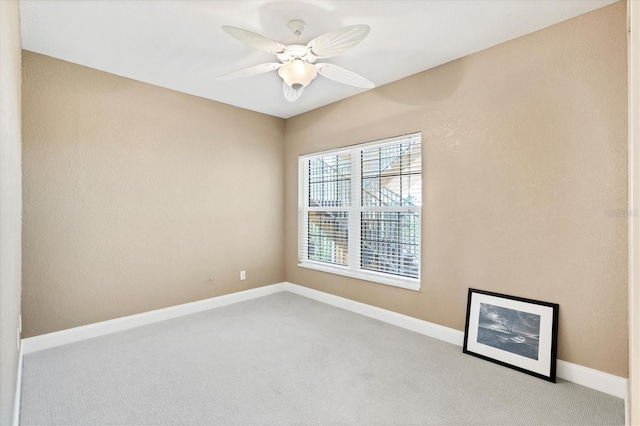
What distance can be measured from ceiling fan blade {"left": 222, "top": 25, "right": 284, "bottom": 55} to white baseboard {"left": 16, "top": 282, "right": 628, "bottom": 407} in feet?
8.62

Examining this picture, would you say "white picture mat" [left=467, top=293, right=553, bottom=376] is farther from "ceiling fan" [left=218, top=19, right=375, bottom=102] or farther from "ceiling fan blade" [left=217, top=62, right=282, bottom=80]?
"ceiling fan blade" [left=217, top=62, right=282, bottom=80]

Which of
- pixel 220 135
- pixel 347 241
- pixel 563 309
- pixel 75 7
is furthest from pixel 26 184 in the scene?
pixel 563 309

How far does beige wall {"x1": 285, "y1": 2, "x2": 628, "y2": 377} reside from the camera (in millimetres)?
2244

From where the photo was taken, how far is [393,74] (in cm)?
330

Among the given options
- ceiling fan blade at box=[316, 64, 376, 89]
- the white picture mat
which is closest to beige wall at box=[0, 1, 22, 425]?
ceiling fan blade at box=[316, 64, 376, 89]

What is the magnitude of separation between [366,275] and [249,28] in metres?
2.74

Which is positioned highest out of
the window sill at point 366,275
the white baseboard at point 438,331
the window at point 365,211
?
the window at point 365,211

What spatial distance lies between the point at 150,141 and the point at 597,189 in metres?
4.06

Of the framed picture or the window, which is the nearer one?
the framed picture

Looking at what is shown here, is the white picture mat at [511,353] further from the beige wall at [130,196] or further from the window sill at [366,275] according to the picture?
the beige wall at [130,196]

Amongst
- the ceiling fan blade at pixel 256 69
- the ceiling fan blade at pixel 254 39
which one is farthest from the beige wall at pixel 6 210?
the ceiling fan blade at pixel 256 69

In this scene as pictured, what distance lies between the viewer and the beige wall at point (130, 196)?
291 centimetres

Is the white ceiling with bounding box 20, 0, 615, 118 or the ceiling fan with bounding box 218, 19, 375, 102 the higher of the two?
the white ceiling with bounding box 20, 0, 615, 118

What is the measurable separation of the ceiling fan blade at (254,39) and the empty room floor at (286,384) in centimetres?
232
